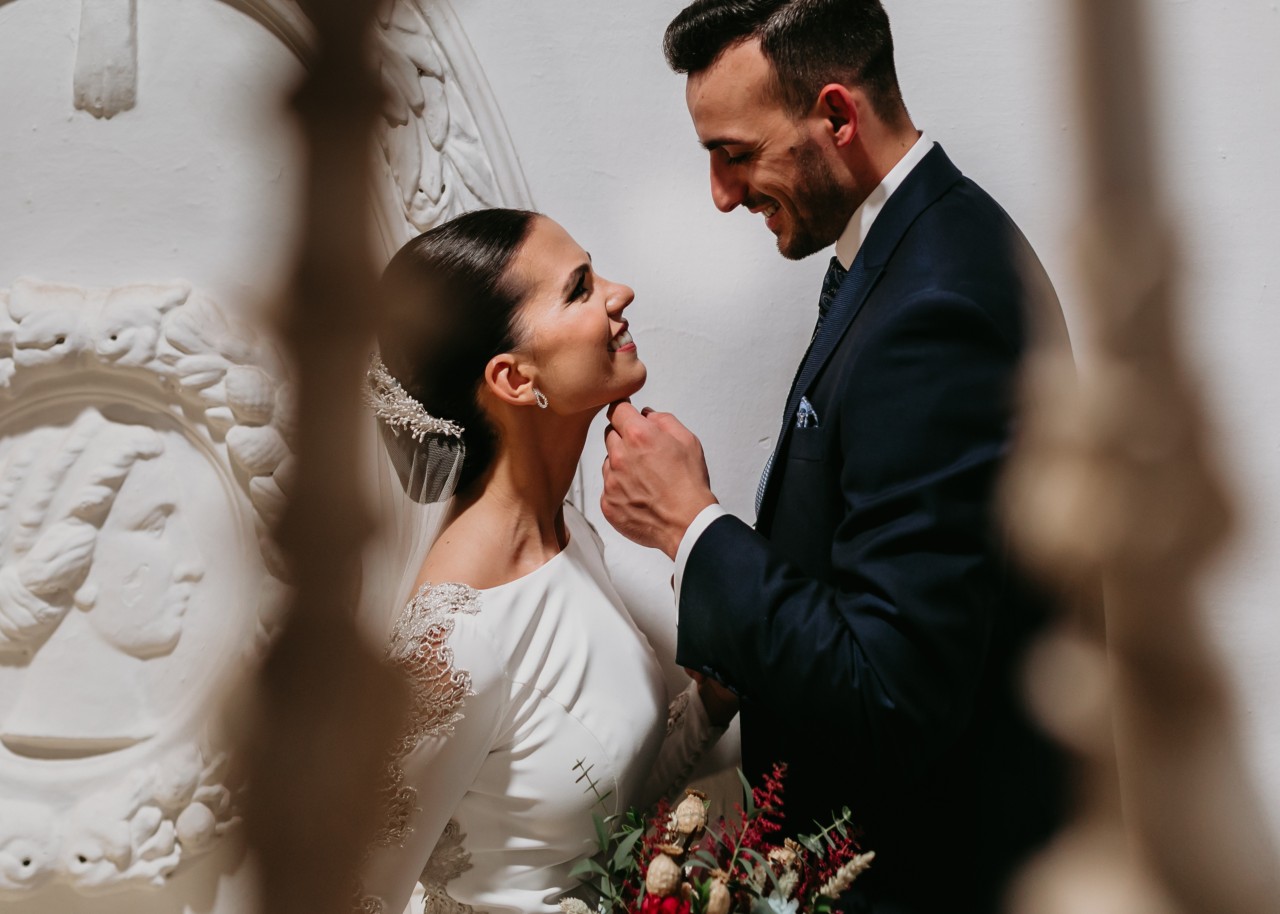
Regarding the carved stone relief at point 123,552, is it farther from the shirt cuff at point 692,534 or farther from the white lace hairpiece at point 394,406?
the shirt cuff at point 692,534

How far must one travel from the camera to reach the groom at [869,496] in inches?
42.4

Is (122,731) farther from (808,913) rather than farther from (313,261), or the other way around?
(313,261)

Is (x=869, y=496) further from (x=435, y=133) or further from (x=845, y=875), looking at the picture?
(x=435, y=133)

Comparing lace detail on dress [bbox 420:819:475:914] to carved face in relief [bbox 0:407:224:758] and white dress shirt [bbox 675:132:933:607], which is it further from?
white dress shirt [bbox 675:132:933:607]

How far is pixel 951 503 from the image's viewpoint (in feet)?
3.50

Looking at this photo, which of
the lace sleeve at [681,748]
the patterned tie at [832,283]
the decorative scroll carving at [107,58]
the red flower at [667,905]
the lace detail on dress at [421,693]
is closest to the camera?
the decorative scroll carving at [107,58]

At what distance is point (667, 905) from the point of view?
1.04 meters

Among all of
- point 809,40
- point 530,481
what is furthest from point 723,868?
point 809,40

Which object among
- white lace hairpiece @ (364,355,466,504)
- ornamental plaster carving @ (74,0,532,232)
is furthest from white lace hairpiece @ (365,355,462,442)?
ornamental plaster carving @ (74,0,532,232)

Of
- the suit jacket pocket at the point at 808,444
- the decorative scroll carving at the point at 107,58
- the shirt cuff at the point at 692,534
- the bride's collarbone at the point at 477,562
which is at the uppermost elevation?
the decorative scroll carving at the point at 107,58

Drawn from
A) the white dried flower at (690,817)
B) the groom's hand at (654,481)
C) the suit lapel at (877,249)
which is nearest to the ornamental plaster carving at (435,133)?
the groom's hand at (654,481)

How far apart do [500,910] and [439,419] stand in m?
0.58

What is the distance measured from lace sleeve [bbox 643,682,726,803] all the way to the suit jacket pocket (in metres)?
0.42

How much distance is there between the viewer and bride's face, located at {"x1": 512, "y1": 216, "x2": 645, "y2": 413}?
134cm
